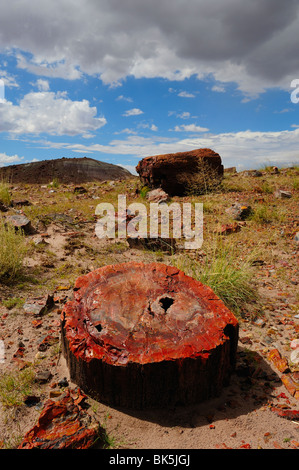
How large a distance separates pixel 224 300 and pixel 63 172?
16.0m

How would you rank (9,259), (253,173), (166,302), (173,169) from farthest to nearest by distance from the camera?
1. (253,173)
2. (173,169)
3. (9,259)
4. (166,302)

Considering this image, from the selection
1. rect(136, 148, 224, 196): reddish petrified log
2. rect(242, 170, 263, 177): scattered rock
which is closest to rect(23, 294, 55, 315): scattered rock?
rect(136, 148, 224, 196): reddish petrified log

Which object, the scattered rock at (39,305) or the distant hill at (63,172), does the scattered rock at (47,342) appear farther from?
the distant hill at (63,172)

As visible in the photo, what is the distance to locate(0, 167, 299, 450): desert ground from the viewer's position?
5.66 feet

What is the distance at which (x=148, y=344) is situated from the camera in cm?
178

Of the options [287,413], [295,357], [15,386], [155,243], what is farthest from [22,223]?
[287,413]

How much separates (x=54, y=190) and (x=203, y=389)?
852 centimetres

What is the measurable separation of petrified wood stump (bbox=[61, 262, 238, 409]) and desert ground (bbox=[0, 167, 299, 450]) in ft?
0.40

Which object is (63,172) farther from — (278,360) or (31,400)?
(278,360)

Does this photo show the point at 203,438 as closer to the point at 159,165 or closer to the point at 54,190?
the point at 159,165

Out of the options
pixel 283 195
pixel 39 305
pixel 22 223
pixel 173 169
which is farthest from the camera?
pixel 173 169

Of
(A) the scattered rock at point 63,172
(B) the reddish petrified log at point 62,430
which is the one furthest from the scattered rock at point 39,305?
(A) the scattered rock at point 63,172

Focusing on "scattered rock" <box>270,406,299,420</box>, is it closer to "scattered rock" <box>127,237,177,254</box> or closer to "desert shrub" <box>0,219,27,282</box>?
"scattered rock" <box>127,237,177,254</box>

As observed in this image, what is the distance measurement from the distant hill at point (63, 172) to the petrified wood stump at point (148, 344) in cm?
1472
